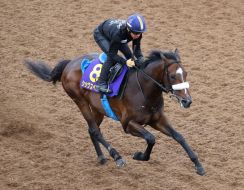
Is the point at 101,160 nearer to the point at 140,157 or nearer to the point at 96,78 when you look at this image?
the point at 140,157

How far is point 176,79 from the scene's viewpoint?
7227 mm

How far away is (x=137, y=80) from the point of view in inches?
307

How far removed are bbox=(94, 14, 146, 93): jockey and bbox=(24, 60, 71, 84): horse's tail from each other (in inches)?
45.1

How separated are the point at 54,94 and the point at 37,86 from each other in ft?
1.71

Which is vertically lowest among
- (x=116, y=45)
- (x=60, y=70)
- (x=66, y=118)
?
(x=66, y=118)

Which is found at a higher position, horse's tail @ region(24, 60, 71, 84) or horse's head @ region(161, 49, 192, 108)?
horse's head @ region(161, 49, 192, 108)

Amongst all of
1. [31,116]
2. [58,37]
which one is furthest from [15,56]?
[31,116]

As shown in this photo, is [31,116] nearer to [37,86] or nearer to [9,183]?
[37,86]

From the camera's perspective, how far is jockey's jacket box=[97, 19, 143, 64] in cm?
766

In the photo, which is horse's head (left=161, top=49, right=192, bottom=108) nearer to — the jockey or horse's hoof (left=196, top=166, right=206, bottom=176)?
the jockey

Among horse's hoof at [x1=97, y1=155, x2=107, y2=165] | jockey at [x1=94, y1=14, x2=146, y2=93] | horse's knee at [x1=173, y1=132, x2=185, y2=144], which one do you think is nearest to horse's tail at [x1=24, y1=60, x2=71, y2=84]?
jockey at [x1=94, y1=14, x2=146, y2=93]

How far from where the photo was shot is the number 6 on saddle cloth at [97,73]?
801 centimetres

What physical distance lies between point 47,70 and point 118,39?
231 cm

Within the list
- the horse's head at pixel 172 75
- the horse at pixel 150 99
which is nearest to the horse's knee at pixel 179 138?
the horse at pixel 150 99
